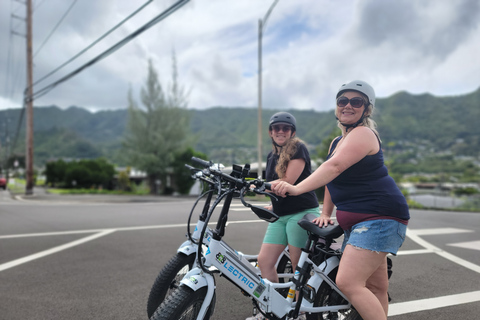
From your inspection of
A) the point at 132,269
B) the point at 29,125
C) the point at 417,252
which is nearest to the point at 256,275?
the point at 132,269

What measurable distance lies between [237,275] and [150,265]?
10.3ft

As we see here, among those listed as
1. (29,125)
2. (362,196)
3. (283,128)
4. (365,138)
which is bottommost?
(362,196)

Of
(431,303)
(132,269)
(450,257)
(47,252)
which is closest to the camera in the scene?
(431,303)

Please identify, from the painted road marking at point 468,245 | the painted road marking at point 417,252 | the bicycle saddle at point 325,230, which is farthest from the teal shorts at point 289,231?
the painted road marking at point 468,245

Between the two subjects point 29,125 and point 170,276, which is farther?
point 29,125

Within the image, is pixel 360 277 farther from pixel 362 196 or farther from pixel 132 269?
pixel 132 269

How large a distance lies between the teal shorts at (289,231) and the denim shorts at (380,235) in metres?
0.60

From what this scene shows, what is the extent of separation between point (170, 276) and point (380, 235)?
1.49m

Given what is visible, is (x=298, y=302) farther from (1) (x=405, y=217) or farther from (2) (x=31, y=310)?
(2) (x=31, y=310)

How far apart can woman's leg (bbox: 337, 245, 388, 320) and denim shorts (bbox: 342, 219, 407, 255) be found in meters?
0.04

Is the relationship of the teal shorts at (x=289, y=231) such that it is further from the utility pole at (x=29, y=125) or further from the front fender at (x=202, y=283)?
the utility pole at (x=29, y=125)

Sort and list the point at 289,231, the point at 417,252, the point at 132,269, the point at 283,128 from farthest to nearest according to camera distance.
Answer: the point at 417,252, the point at 132,269, the point at 283,128, the point at 289,231

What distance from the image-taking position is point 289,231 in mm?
2652

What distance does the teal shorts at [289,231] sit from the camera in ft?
8.64
